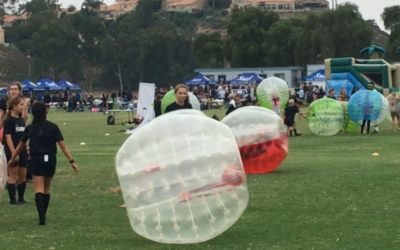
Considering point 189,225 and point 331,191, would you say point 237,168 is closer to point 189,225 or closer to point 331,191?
point 189,225

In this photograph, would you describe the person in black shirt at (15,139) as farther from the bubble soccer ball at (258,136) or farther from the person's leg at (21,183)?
the bubble soccer ball at (258,136)

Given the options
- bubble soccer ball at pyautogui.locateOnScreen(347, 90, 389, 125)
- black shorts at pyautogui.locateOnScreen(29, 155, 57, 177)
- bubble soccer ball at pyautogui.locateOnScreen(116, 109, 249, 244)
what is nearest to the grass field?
bubble soccer ball at pyautogui.locateOnScreen(116, 109, 249, 244)

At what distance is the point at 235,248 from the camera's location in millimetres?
8562

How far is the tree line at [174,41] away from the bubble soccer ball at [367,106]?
56.9 meters

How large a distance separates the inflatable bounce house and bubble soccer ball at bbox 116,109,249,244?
37994 millimetres

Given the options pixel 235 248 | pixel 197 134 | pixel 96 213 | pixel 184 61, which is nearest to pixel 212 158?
pixel 197 134

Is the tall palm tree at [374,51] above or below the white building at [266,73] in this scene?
above

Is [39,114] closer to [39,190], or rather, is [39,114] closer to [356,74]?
[39,190]

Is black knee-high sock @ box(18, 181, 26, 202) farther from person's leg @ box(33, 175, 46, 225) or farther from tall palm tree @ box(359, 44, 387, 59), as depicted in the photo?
tall palm tree @ box(359, 44, 387, 59)

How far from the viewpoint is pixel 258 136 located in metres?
14.1

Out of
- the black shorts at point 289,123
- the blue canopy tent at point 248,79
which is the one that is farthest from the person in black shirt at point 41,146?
the blue canopy tent at point 248,79

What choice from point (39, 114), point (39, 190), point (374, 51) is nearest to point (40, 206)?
point (39, 190)

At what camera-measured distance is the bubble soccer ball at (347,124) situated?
26.2 meters

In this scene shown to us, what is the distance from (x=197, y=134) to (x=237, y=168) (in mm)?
566
